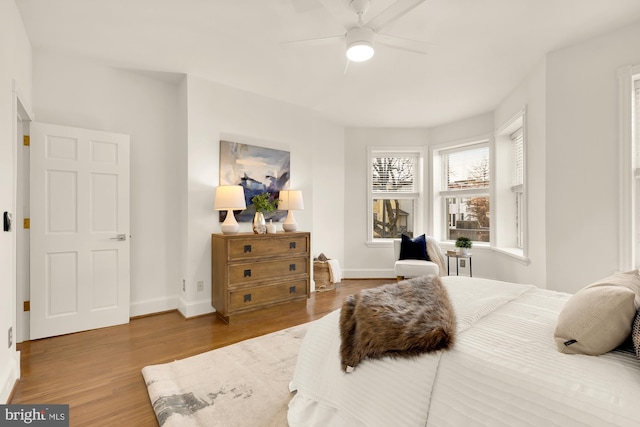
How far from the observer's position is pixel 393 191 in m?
5.40

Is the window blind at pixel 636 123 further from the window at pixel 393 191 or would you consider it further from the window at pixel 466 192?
the window at pixel 393 191

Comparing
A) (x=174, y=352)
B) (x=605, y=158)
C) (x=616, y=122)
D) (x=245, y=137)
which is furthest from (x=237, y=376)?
(x=616, y=122)

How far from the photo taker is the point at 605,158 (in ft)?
8.43

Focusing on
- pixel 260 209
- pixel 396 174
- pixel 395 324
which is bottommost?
pixel 395 324

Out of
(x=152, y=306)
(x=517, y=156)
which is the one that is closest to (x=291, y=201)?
(x=152, y=306)

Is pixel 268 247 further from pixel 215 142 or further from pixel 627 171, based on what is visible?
pixel 627 171

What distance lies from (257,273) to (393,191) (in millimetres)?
3105

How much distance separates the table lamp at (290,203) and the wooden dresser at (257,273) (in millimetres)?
243

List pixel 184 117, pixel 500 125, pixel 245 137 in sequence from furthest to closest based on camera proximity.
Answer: pixel 500 125
pixel 245 137
pixel 184 117

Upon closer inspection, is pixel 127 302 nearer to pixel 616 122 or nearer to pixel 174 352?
pixel 174 352

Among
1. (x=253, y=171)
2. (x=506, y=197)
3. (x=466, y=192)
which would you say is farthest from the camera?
(x=466, y=192)

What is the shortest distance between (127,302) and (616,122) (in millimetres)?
4852

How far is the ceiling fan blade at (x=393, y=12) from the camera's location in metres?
1.82

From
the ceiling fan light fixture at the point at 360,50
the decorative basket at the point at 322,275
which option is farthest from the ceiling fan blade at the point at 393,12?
the decorative basket at the point at 322,275
